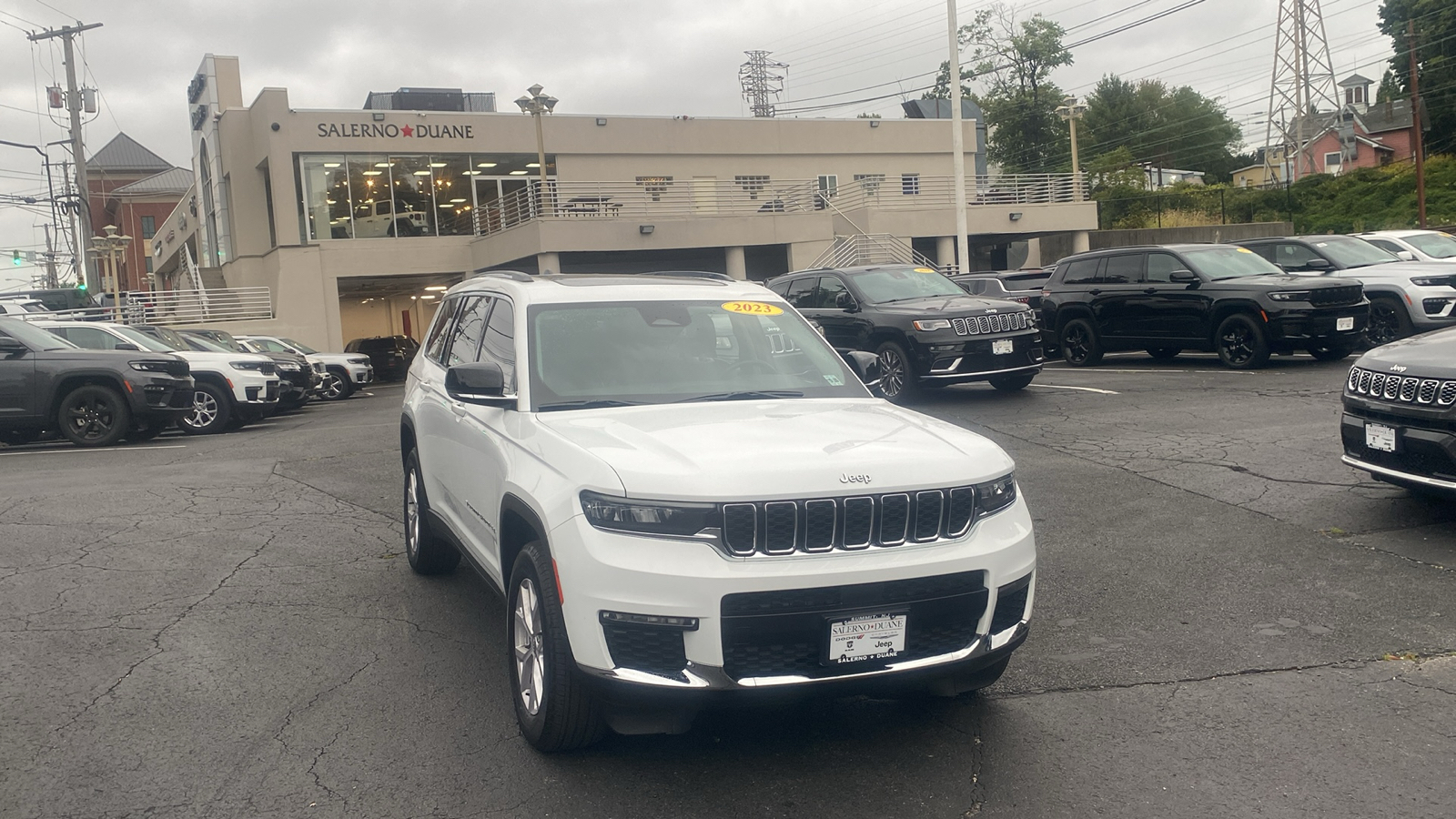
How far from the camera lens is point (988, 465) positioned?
4.32 m

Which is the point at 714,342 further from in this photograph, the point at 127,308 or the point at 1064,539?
the point at 127,308

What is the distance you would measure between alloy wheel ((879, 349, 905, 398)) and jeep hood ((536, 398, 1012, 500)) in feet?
31.5

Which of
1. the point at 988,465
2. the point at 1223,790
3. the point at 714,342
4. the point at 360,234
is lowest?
the point at 1223,790

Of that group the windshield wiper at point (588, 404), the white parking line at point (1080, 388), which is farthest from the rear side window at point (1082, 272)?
the windshield wiper at point (588, 404)

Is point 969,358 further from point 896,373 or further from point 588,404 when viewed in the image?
point 588,404

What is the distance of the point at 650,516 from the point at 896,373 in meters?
11.0

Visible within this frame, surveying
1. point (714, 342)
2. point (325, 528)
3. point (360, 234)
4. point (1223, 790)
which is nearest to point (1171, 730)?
point (1223, 790)

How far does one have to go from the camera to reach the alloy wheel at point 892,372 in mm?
14555

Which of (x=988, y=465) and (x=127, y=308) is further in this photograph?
(x=127, y=308)

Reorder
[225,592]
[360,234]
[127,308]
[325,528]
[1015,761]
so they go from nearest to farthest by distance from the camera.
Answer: [1015,761] < [225,592] < [325,528] < [127,308] < [360,234]

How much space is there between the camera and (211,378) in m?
17.6

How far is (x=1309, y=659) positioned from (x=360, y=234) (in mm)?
38413

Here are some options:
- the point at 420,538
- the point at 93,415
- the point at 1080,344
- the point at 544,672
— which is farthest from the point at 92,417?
the point at 1080,344

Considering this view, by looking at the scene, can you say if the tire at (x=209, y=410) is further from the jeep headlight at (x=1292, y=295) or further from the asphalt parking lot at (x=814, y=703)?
the jeep headlight at (x=1292, y=295)
